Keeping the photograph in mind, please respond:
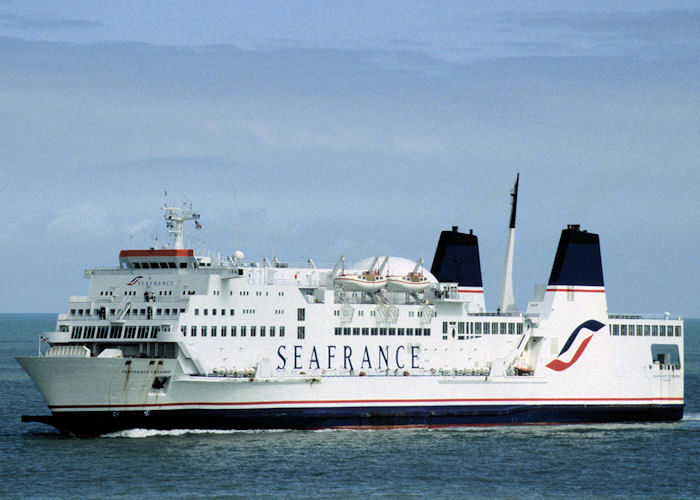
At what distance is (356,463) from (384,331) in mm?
8068

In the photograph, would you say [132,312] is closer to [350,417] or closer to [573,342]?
[350,417]

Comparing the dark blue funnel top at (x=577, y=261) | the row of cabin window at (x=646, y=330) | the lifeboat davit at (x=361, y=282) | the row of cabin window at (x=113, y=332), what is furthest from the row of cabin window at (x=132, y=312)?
the row of cabin window at (x=646, y=330)

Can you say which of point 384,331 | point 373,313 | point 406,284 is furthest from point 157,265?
point 406,284

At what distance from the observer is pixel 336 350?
38969mm

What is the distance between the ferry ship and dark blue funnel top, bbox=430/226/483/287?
12 centimetres

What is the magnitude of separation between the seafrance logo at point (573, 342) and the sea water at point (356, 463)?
2.35 metres

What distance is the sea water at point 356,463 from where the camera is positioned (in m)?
29.6

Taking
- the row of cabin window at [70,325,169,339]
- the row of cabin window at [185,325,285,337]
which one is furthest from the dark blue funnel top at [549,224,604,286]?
the row of cabin window at [70,325,169,339]

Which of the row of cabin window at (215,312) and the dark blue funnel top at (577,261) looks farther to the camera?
the dark blue funnel top at (577,261)

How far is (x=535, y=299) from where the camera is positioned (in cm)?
4394

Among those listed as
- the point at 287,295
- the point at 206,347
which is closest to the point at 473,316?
the point at 287,295

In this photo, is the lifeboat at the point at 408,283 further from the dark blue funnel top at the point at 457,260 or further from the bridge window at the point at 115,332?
the bridge window at the point at 115,332

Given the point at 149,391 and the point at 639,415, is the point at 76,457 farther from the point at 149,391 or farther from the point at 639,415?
the point at 639,415

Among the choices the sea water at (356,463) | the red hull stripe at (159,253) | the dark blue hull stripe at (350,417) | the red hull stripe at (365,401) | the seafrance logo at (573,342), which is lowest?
the sea water at (356,463)
